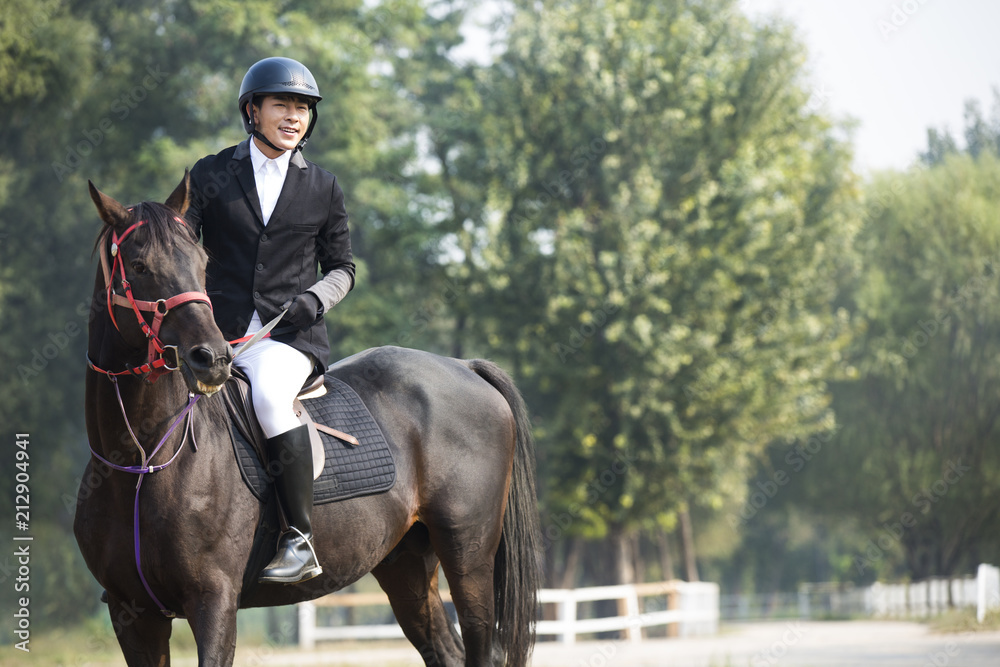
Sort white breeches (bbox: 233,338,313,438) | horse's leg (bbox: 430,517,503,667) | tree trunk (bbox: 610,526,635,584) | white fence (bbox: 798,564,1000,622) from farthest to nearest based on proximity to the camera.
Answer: tree trunk (bbox: 610,526,635,584) < white fence (bbox: 798,564,1000,622) < horse's leg (bbox: 430,517,503,667) < white breeches (bbox: 233,338,313,438)

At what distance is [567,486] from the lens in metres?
22.5

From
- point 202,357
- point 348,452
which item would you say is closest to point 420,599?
point 348,452

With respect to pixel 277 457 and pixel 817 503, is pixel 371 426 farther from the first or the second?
pixel 817 503

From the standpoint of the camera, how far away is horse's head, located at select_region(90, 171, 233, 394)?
3.57 metres

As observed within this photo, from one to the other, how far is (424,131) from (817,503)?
18.1m

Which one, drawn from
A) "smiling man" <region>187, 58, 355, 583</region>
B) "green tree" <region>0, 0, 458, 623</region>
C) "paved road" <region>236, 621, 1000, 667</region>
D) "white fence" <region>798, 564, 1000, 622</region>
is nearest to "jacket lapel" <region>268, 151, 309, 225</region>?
"smiling man" <region>187, 58, 355, 583</region>

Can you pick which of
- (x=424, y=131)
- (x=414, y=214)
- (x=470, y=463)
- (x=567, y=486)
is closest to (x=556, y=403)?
(x=567, y=486)

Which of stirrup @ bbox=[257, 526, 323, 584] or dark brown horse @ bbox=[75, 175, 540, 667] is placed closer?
dark brown horse @ bbox=[75, 175, 540, 667]

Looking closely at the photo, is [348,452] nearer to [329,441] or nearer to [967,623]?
[329,441]

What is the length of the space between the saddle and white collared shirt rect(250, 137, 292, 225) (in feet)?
2.65

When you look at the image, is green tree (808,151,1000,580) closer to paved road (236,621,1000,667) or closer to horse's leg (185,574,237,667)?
paved road (236,621,1000,667)

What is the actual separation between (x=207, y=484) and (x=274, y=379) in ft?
1.87

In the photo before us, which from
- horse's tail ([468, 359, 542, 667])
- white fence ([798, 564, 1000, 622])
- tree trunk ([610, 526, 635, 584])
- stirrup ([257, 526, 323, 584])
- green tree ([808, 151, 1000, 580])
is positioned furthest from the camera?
green tree ([808, 151, 1000, 580])

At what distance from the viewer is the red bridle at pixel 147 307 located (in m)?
3.68
